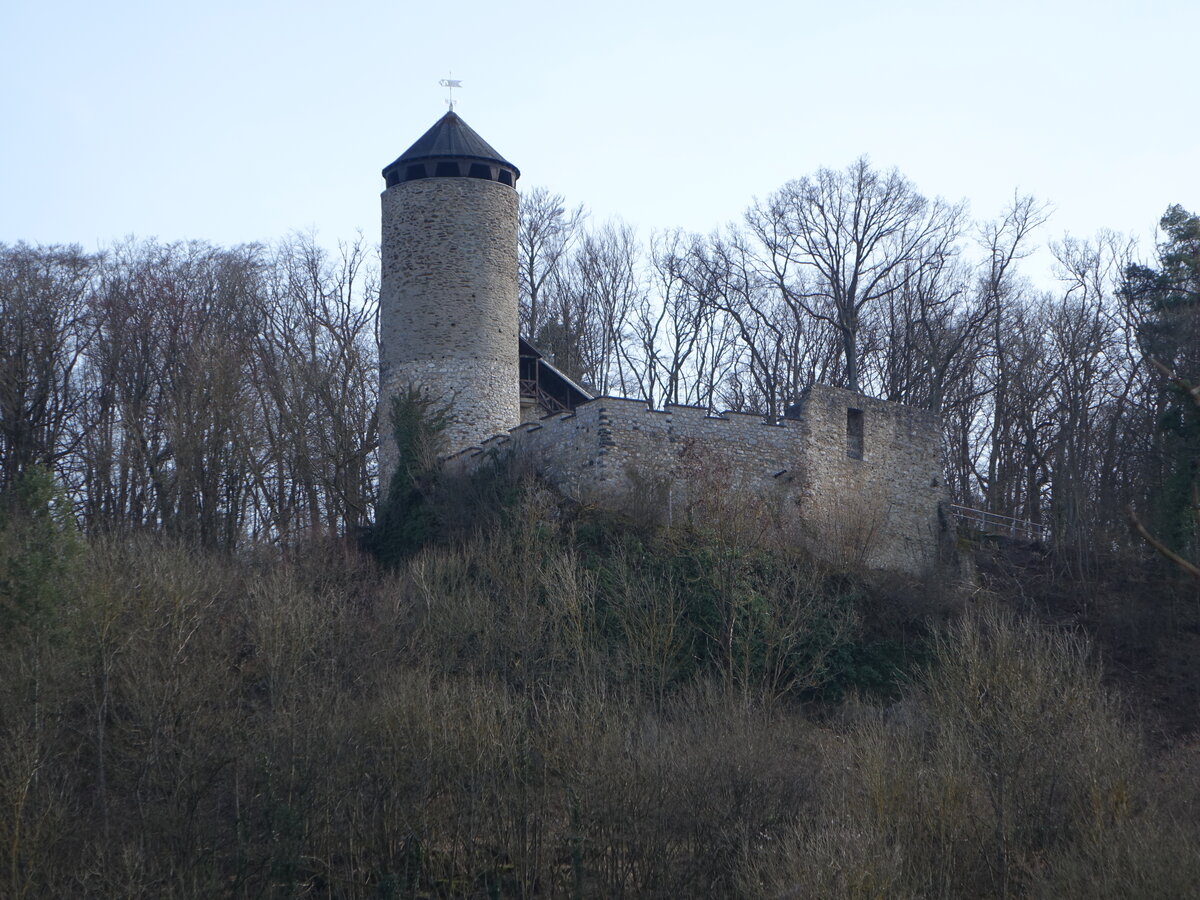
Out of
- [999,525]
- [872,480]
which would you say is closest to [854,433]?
[872,480]

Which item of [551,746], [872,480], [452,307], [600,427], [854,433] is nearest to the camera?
[551,746]

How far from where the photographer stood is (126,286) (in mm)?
31672

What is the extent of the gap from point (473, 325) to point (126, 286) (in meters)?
9.68

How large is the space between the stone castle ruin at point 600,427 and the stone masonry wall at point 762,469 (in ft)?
0.08

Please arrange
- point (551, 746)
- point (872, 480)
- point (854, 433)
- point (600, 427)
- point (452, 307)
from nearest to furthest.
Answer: point (551, 746), point (600, 427), point (872, 480), point (854, 433), point (452, 307)

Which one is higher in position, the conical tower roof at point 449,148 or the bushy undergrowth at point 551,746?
the conical tower roof at point 449,148

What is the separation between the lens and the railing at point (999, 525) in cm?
2771

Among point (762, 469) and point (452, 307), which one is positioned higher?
point (452, 307)

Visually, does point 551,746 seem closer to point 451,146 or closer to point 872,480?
point 872,480

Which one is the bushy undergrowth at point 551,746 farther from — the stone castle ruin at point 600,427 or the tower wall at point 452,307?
the tower wall at point 452,307

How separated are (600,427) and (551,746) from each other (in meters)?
6.30

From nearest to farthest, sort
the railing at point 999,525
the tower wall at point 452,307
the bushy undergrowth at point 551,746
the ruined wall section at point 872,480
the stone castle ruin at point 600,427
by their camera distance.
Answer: the bushy undergrowth at point 551,746 < the stone castle ruin at point 600,427 < the ruined wall section at point 872,480 < the tower wall at point 452,307 < the railing at point 999,525

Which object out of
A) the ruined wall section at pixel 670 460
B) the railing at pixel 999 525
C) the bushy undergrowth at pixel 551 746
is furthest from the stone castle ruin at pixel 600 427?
the bushy undergrowth at pixel 551 746

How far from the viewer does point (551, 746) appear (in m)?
17.8
